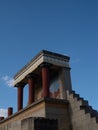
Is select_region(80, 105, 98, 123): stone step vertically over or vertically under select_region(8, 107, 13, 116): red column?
under

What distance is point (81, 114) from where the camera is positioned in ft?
62.8

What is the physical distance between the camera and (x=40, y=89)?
91.8ft

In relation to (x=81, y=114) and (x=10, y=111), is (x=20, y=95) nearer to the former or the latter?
(x=10, y=111)

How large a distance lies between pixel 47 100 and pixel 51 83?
243 inches

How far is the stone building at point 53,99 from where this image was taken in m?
19.5

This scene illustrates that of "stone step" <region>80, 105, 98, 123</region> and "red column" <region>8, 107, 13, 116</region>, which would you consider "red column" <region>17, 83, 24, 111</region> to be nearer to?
"red column" <region>8, 107, 13, 116</region>

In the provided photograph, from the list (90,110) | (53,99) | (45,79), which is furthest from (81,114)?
(45,79)

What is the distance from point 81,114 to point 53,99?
2626 millimetres

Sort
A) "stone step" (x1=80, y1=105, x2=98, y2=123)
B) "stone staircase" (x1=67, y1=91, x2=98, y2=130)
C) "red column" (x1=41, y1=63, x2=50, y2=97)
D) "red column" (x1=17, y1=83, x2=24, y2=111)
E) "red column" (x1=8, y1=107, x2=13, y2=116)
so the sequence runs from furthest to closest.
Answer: "red column" (x1=8, y1=107, x2=13, y2=116) → "red column" (x1=17, y1=83, x2=24, y2=111) → "red column" (x1=41, y1=63, x2=50, y2=97) → "stone step" (x1=80, y1=105, x2=98, y2=123) → "stone staircase" (x1=67, y1=91, x2=98, y2=130)

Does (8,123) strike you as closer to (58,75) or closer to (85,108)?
(58,75)

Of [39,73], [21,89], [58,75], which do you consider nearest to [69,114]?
[58,75]

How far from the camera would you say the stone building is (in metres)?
19.5

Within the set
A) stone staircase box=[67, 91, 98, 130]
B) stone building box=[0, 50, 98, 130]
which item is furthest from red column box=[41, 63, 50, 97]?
stone staircase box=[67, 91, 98, 130]

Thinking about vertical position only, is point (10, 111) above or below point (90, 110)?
above
